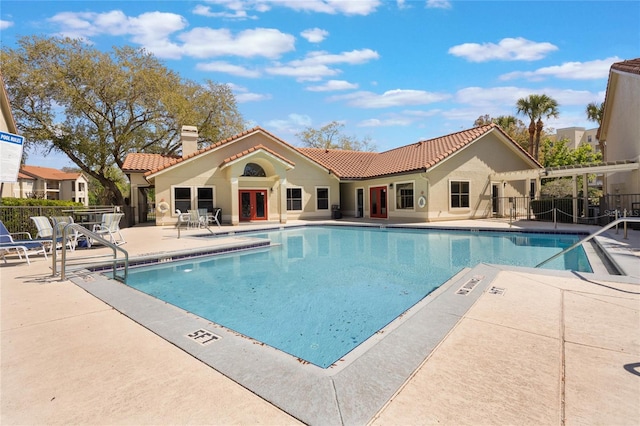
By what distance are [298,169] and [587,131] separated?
81720mm

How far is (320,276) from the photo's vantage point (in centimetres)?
741

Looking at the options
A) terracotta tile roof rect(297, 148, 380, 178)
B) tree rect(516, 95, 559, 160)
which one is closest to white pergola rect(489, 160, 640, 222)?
terracotta tile roof rect(297, 148, 380, 178)

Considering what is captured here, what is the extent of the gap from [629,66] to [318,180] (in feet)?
56.4

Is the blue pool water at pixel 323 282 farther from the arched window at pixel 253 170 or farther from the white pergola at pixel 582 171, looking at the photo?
the arched window at pixel 253 170

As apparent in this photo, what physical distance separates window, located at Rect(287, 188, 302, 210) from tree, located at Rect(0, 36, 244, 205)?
40.8 ft

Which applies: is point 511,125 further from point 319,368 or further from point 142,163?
point 319,368

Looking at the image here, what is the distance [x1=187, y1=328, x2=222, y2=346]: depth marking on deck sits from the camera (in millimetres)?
3207

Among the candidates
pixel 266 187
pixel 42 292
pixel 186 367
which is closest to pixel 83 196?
pixel 266 187

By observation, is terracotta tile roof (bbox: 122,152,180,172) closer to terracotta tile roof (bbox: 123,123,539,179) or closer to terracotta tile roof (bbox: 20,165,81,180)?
terracotta tile roof (bbox: 123,123,539,179)

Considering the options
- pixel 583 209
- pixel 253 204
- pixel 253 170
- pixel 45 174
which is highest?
pixel 45 174

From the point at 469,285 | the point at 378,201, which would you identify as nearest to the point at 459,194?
the point at 378,201

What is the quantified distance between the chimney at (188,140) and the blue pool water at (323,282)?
42.9ft

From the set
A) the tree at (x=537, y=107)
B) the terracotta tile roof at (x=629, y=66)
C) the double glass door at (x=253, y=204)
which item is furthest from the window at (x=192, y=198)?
the tree at (x=537, y=107)

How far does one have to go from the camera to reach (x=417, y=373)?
2.58 meters
